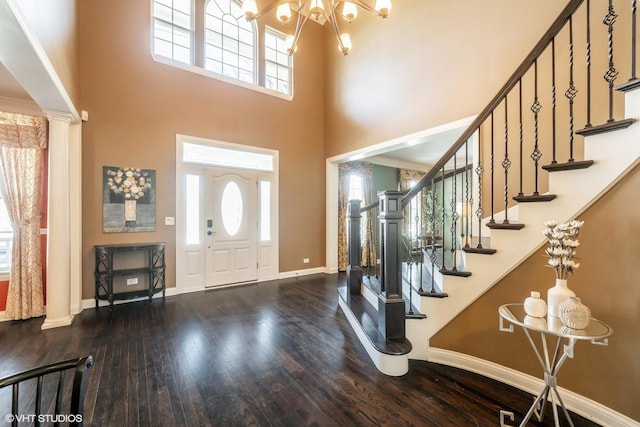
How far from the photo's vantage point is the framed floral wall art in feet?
13.1

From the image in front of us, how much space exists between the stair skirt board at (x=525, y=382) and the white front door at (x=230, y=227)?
364 centimetres

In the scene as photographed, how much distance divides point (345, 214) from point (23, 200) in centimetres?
526

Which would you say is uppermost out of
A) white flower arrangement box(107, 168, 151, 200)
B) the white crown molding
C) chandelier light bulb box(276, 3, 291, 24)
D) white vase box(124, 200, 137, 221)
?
chandelier light bulb box(276, 3, 291, 24)

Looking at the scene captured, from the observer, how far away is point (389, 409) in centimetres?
187

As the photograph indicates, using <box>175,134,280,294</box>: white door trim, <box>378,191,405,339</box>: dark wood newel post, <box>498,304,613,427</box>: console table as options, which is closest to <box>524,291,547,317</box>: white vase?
<box>498,304,613,427</box>: console table

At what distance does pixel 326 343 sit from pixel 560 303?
1.98 meters

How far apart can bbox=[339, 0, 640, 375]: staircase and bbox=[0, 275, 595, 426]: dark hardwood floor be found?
31cm

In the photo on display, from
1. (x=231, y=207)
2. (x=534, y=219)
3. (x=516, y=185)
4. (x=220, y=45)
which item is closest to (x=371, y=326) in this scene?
(x=534, y=219)

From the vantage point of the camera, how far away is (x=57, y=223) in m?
3.25

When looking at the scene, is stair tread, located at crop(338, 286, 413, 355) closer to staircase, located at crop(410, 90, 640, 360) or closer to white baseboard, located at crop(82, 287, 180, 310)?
staircase, located at crop(410, 90, 640, 360)

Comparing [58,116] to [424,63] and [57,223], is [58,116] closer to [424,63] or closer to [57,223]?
[57,223]

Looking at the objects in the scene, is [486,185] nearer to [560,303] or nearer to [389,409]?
[560,303]

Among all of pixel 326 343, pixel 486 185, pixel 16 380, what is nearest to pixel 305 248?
pixel 326 343

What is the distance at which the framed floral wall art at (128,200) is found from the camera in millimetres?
3985
